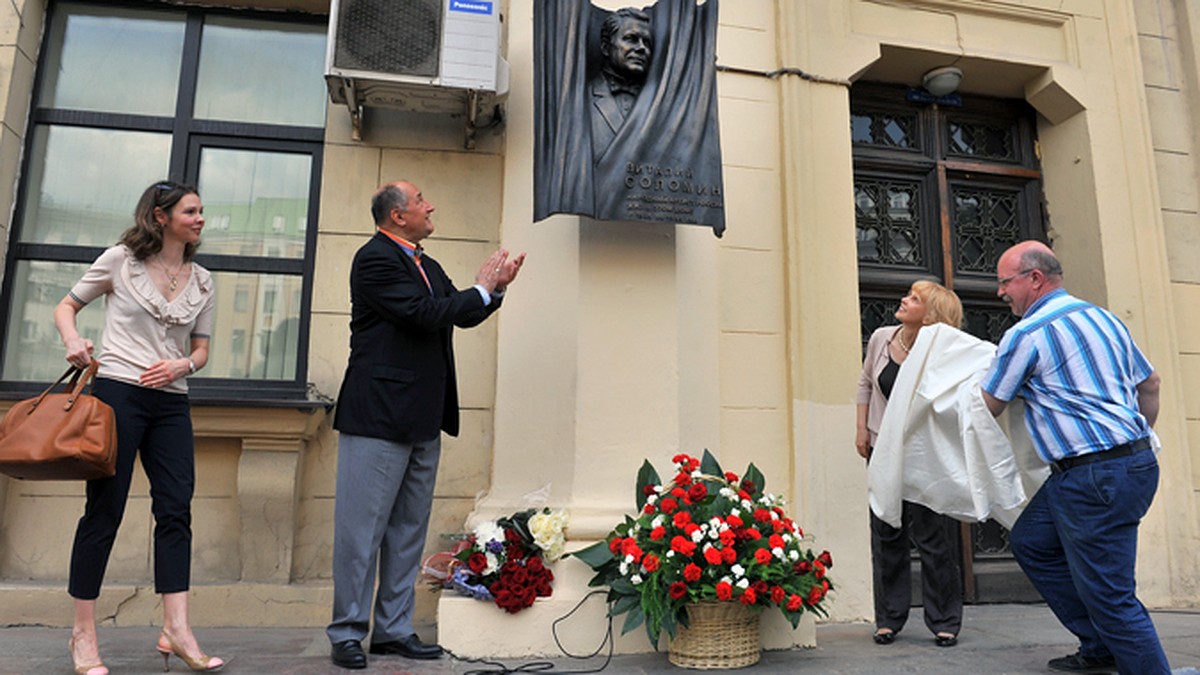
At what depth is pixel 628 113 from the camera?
4.15 m

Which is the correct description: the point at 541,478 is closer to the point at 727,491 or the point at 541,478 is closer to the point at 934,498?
the point at 727,491

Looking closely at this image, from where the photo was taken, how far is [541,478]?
13.4 ft

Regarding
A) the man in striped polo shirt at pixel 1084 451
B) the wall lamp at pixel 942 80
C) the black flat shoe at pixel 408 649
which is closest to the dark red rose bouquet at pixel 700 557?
the black flat shoe at pixel 408 649

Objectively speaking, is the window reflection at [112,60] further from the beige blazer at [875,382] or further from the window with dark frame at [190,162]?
the beige blazer at [875,382]

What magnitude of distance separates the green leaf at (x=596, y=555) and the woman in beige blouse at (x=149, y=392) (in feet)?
4.71

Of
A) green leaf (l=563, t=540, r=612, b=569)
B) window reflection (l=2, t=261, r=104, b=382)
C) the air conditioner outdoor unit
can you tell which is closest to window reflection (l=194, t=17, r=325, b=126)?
the air conditioner outdoor unit

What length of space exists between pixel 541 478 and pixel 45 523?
2471mm

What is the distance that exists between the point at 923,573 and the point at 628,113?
8.51 ft

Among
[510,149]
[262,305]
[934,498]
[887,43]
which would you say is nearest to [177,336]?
[262,305]

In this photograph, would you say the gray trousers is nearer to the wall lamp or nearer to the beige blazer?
the beige blazer

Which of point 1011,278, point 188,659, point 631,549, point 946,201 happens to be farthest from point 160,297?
point 946,201

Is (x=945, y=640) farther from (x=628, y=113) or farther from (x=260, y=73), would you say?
(x=260, y=73)

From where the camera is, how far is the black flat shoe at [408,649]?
3.28m

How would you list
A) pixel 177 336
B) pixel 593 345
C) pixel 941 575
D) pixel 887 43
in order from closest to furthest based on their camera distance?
1. pixel 177 336
2. pixel 941 575
3. pixel 593 345
4. pixel 887 43
